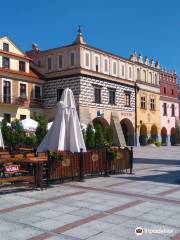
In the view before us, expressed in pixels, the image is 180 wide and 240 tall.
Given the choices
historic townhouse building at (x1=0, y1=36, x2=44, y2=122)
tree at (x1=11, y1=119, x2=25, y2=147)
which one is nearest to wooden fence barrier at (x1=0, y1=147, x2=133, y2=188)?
tree at (x1=11, y1=119, x2=25, y2=147)

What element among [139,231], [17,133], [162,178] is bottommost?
[139,231]

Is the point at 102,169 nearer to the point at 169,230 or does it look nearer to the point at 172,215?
the point at 172,215

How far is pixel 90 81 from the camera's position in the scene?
39.2 metres

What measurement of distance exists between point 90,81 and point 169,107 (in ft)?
65.9

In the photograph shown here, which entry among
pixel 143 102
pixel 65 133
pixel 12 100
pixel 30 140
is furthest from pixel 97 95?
pixel 65 133

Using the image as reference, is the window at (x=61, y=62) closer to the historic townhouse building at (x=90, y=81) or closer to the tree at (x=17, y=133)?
the historic townhouse building at (x=90, y=81)

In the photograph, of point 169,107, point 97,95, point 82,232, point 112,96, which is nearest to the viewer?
point 82,232

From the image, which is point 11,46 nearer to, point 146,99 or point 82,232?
point 146,99

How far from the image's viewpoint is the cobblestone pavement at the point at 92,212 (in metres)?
6.29

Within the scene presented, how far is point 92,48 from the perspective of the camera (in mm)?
39750

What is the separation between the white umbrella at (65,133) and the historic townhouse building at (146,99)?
33.5m

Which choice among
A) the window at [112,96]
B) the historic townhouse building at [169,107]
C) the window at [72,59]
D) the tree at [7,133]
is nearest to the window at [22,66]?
the window at [72,59]

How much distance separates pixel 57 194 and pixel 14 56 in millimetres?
29317

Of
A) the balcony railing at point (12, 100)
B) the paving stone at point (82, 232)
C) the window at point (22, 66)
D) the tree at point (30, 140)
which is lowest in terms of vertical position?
the paving stone at point (82, 232)
